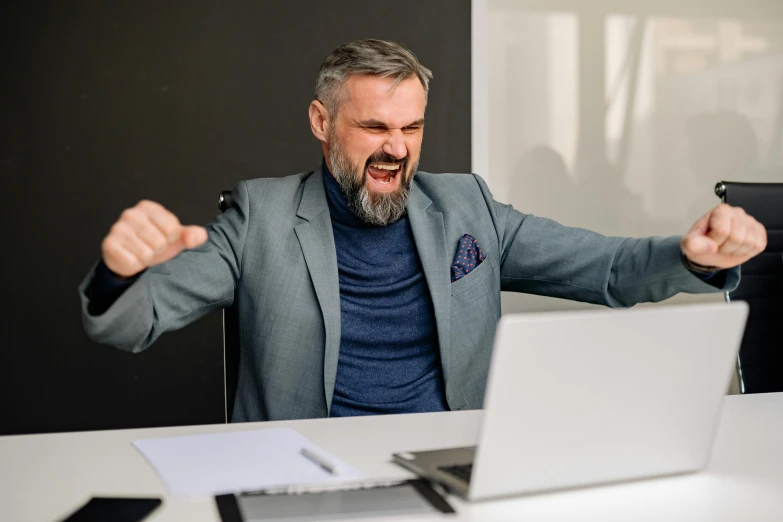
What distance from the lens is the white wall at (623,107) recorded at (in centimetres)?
317

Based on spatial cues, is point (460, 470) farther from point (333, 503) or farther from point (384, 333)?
point (384, 333)

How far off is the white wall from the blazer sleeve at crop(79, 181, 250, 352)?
59.2 inches

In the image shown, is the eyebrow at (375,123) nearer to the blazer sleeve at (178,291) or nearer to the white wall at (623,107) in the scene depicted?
the blazer sleeve at (178,291)

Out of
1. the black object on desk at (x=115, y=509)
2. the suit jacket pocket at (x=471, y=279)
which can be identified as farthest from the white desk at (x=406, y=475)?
the suit jacket pocket at (x=471, y=279)

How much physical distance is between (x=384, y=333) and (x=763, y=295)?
3.67ft

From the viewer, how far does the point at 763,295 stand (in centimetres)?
229

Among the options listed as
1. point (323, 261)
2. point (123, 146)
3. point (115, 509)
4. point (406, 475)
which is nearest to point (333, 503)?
point (406, 475)

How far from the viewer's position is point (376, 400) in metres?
1.78

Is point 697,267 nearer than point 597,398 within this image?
No

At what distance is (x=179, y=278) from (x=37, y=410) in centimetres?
159

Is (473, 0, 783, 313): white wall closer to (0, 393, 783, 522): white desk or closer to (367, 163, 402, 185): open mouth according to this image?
(367, 163, 402, 185): open mouth

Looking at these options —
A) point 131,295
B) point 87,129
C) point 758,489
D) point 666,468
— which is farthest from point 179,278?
point 87,129

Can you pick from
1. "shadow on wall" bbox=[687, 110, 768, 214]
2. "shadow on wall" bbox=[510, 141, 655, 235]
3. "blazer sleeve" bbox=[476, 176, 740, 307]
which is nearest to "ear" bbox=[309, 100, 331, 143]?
"blazer sleeve" bbox=[476, 176, 740, 307]

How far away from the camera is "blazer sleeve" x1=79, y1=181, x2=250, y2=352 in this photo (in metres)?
1.35
